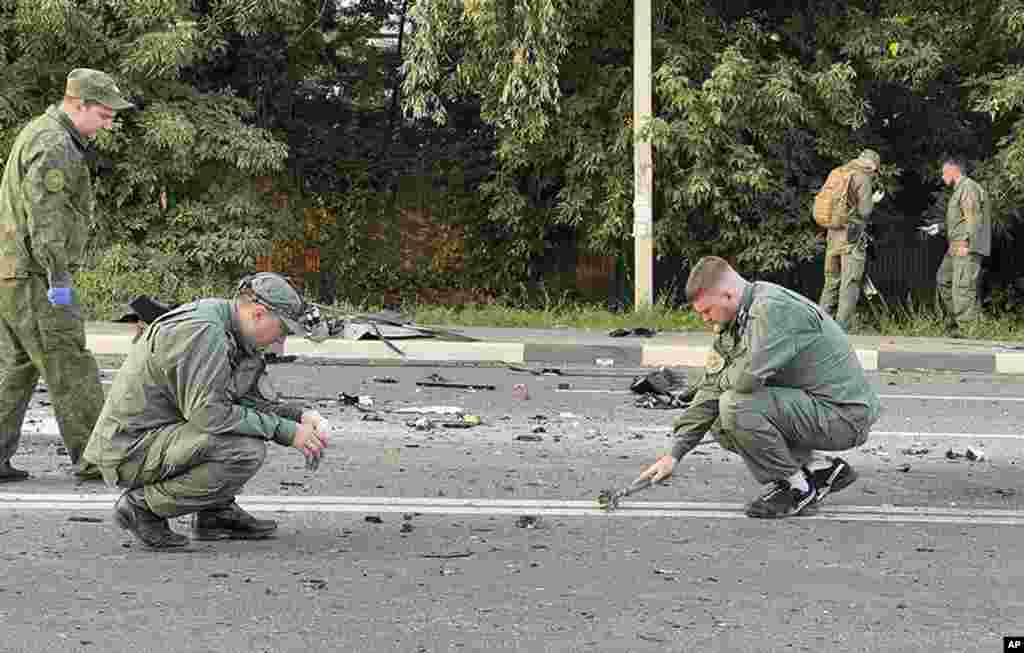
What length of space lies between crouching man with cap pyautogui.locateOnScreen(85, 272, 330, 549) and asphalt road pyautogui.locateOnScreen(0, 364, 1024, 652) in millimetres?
229

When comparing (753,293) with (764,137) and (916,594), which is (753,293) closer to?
(916,594)

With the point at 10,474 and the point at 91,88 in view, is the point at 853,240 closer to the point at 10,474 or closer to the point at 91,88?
the point at 91,88

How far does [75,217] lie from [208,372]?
1.82 metres

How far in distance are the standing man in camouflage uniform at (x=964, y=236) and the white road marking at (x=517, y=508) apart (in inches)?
347

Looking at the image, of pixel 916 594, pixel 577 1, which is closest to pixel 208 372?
pixel 916 594

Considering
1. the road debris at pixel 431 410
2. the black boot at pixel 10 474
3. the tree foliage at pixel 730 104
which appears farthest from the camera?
the tree foliage at pixel 730 104

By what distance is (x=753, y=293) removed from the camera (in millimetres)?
6016

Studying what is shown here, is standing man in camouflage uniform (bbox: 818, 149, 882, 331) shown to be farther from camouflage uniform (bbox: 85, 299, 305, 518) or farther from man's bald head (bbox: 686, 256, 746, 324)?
camouflage uniform (bbox: 85, 299, 305, 518)

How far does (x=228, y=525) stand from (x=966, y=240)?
35.1 feet

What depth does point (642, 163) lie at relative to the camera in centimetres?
1576

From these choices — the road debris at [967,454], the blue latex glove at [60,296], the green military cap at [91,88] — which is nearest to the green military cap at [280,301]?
the blue latex glove at [60,296]

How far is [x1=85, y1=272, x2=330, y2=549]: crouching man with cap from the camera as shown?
5.21 metres

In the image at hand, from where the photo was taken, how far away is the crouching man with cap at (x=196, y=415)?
17.1ft

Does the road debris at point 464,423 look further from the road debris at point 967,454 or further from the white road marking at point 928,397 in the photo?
the road debris at point 967,454
